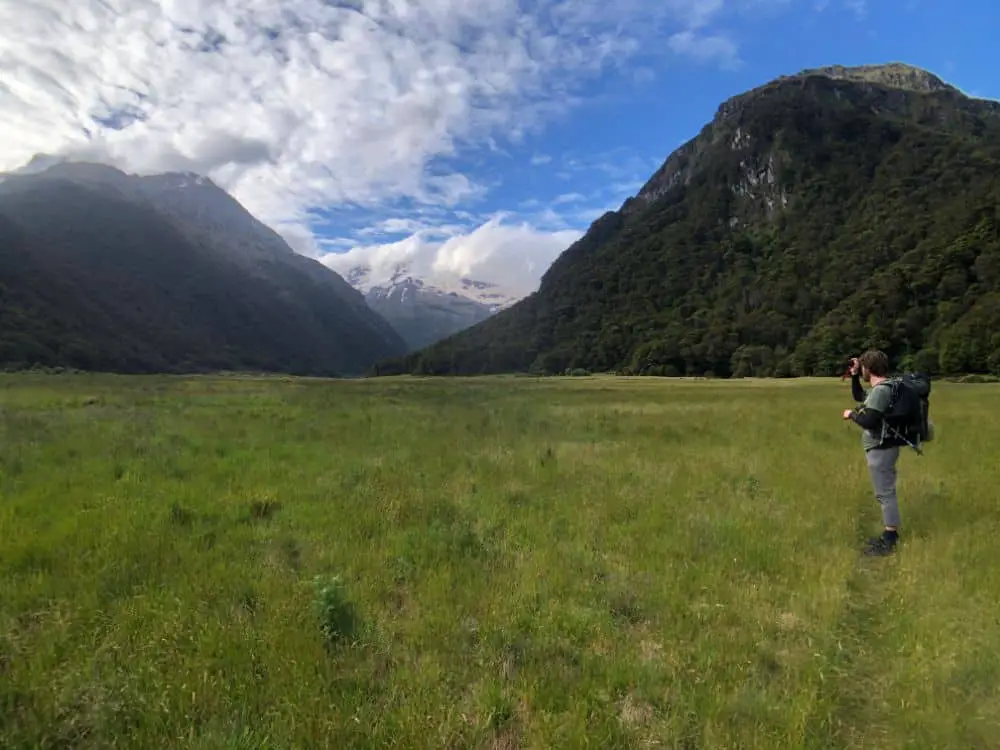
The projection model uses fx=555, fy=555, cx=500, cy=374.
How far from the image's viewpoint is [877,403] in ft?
29.0

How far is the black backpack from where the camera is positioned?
8.74 meters

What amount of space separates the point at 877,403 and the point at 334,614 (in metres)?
8.58

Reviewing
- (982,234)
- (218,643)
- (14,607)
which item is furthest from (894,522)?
(982,234)

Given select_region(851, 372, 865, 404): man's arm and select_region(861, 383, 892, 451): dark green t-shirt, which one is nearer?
select_region(861, 383, 892, 451): dark green t-shirt

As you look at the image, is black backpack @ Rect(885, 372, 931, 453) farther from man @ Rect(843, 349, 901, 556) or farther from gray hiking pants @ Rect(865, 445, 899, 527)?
gray hiking pants @ Rect(865, 445, 899, 527)

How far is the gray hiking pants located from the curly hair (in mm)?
1243

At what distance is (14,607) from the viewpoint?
5590mm

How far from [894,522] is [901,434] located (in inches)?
54.7

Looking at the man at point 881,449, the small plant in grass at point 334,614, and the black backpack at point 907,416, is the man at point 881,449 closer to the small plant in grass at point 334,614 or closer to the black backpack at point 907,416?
the black backpack at point 907,416

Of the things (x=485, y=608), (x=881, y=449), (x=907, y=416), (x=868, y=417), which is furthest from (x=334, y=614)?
(x=907, y=416)

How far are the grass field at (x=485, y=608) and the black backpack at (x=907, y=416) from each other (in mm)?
1589

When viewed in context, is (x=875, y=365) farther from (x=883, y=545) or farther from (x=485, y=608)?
(x=485, y=608)

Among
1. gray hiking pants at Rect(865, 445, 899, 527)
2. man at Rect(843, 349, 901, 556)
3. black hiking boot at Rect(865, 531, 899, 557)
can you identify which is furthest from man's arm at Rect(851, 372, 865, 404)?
black hiking boot at Rect(865, 531, 899, 557)

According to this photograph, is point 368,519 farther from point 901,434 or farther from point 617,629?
point 901,434
